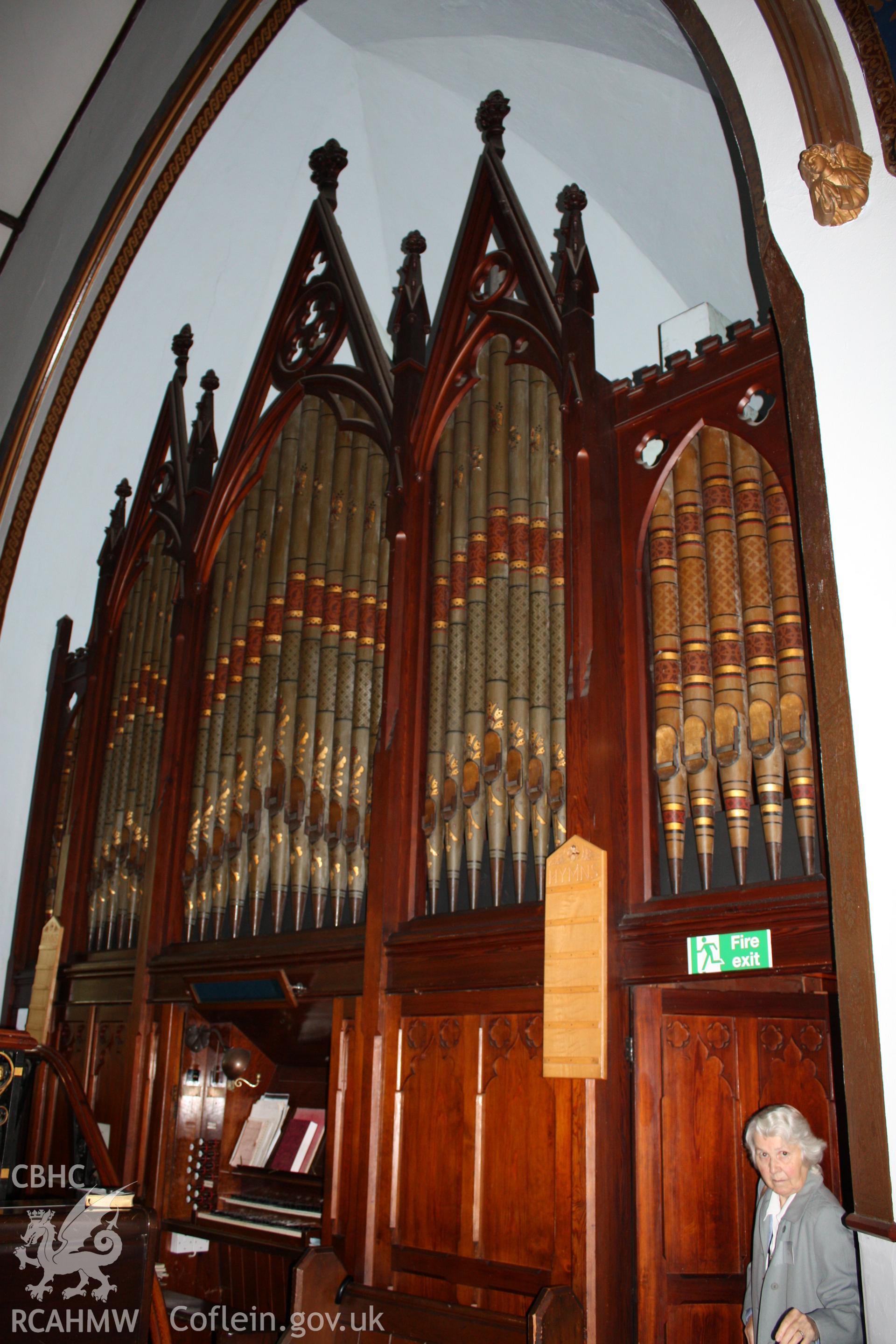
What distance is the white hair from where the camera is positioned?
→ 3516 mm

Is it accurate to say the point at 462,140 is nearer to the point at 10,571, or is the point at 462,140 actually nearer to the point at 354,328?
the point at 354,328

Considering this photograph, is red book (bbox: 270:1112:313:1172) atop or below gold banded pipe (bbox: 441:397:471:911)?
below

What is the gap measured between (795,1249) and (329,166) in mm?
5929

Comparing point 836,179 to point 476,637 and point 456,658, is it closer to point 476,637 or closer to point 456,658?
point 476,637

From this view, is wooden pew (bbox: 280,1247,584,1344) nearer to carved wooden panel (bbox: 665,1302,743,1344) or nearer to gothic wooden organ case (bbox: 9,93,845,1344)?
gothic wooden organ case (bbox: 9,93,845,1344)

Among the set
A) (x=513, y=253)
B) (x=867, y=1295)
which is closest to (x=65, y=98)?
(x=513, y=253)

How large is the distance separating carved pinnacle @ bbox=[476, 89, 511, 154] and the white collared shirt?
187 inches

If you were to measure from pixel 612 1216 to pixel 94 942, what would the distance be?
4.05 m

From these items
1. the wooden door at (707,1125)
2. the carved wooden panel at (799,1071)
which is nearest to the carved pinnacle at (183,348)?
the wooden door at (707,1125)

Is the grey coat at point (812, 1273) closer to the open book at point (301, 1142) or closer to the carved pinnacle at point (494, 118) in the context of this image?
the open book at point (301, 1142)

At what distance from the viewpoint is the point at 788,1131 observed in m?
3.52

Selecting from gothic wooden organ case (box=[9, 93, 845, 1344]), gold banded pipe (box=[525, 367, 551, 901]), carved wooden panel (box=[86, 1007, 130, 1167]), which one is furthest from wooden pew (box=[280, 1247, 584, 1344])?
carved wooden panel (box=[86, 1007, 130, 1167])

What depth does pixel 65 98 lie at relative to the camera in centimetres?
720

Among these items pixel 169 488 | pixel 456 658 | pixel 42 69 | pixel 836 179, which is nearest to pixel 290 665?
pixel 456 658
